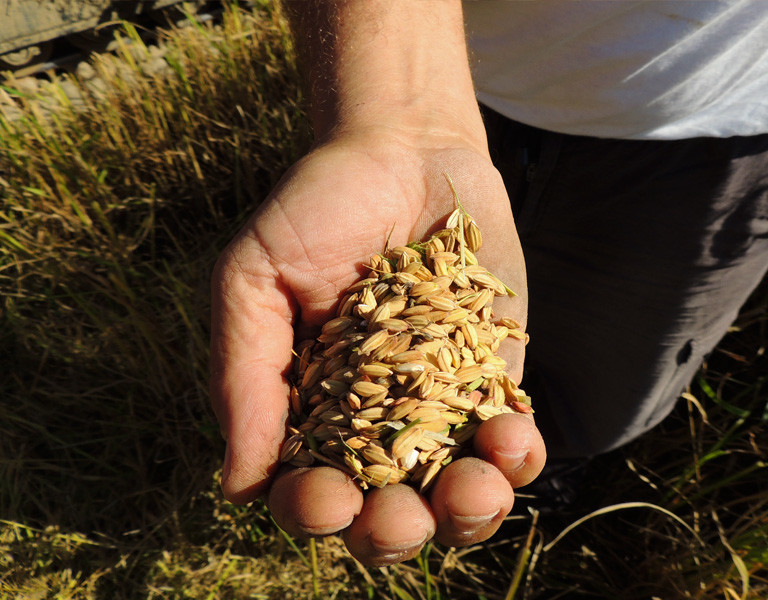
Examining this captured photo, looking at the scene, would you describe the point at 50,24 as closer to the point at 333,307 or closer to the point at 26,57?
the point at 26,57

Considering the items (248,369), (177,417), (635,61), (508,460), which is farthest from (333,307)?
(177,417)

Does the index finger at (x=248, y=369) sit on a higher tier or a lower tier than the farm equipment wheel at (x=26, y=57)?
lower

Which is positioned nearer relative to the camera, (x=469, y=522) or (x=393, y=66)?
(x=469, y=522)

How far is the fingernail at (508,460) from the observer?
118cm

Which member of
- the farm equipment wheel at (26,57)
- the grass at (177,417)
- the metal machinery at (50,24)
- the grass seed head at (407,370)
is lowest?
the grass at (177,417)

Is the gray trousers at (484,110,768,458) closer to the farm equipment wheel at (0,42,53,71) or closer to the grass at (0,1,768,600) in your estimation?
the grass at (0,1,768,600)

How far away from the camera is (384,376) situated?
1278mm

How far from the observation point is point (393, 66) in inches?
59.6

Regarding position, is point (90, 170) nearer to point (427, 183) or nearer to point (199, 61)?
point (199, 61)

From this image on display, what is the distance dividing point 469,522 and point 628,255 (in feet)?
3.49

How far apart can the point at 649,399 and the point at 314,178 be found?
4.50ft

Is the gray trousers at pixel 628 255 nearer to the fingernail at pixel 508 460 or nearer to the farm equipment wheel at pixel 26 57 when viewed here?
the fingernail at pixel 508 460

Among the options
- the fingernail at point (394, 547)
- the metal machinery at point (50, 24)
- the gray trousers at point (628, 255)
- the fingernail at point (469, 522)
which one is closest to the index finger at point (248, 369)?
the fingernail at point (394, 547)

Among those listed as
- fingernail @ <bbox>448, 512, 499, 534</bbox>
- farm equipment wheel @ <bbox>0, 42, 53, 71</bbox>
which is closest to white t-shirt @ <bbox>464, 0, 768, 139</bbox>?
fingernail @ <bbox>448, 512, 499, 534</bbox>
